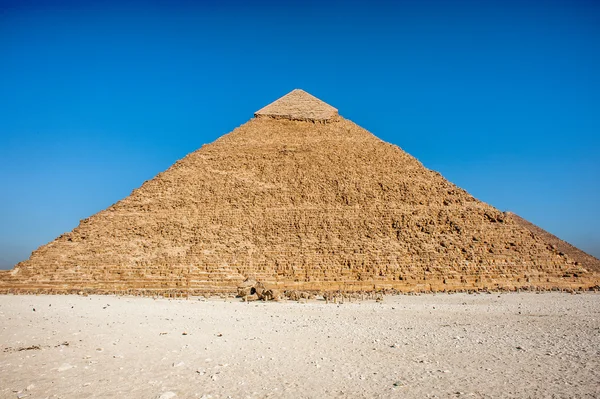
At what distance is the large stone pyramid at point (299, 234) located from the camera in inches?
886

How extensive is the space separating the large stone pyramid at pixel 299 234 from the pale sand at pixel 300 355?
9829 mm

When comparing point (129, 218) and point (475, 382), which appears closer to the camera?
point (475, 382)

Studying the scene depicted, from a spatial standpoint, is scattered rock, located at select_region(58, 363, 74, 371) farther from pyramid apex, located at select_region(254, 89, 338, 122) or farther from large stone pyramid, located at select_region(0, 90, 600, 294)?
pyramid apex, located at select_region(254, 89, 338, 122)

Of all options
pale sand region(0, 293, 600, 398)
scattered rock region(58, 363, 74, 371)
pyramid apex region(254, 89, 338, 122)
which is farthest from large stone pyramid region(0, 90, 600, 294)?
scattered rock region(58, 363, 74, 371)

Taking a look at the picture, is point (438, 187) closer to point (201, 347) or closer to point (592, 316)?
point (592, 316)

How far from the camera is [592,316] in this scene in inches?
483

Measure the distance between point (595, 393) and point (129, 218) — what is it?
25.6m

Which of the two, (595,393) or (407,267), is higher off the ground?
(407,267)

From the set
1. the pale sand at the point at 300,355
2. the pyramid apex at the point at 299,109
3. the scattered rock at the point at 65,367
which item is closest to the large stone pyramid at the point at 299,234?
the pyramid apex at the point at 299,109

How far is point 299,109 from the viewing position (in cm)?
3703

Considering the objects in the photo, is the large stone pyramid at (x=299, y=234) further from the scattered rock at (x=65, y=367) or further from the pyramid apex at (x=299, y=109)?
the scattered rock at (x=65, y=367)

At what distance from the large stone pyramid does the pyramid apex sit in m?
3.80

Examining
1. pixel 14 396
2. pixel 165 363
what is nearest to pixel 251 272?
pixel 165 363

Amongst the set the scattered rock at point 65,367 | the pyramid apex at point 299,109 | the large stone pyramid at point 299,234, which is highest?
the pyramid apex at point 299,109
